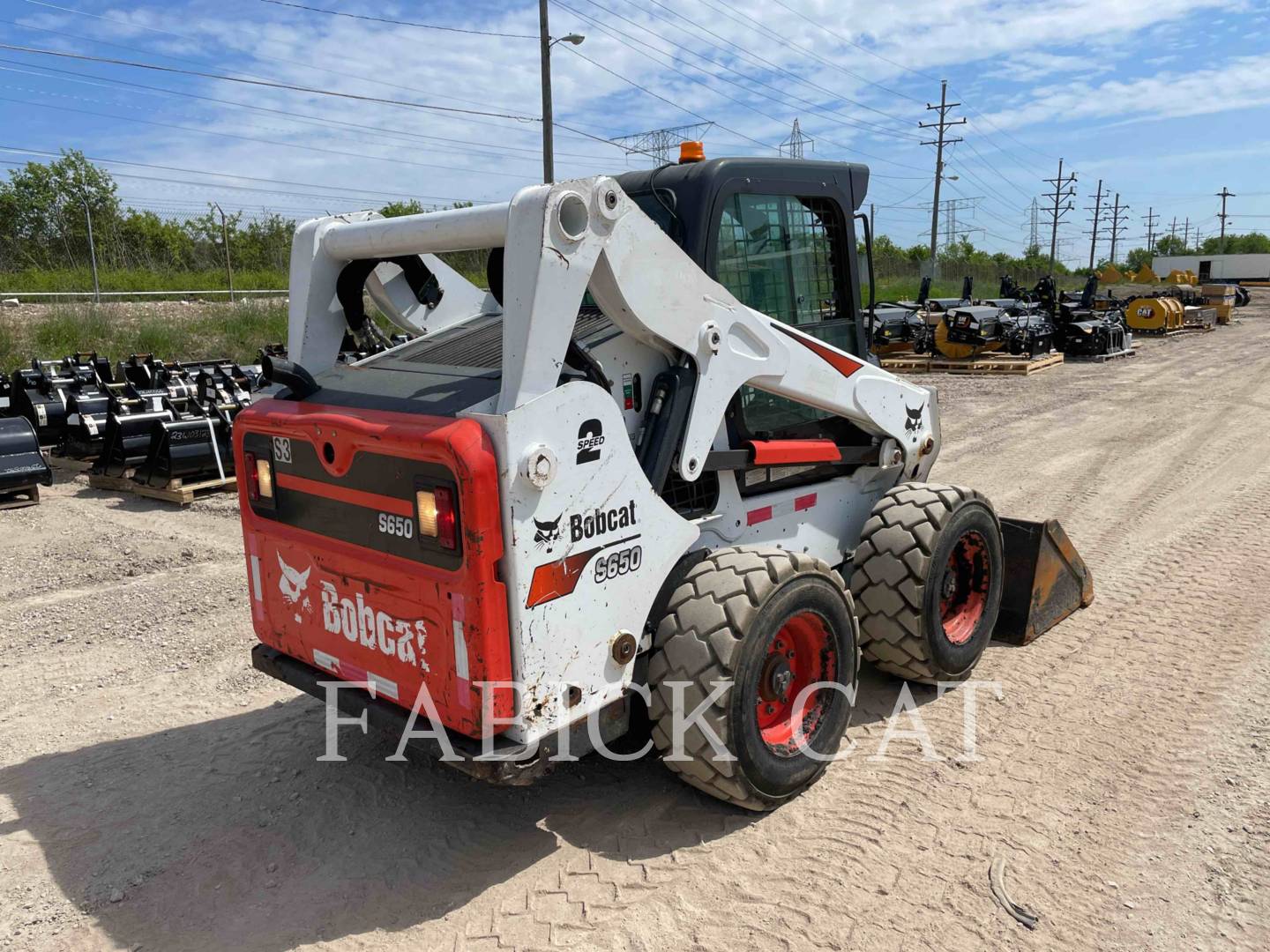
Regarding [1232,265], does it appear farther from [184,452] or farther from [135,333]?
[184,452]

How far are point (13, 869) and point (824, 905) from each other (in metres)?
2.89

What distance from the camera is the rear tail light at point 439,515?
9.32ft

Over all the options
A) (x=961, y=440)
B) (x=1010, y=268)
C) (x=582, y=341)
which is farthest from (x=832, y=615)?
(x=1010, y=268)

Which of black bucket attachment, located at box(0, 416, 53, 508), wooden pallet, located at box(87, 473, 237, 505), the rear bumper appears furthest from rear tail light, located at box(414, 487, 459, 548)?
black bucket attachment, located at box(0, 416, 53, 508)

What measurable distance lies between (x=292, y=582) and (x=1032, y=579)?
3.79 m

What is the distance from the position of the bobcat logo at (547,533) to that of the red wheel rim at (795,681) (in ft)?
3.47

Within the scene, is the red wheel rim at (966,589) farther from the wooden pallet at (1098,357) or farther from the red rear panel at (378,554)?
the wooden pallet at (1098,357)

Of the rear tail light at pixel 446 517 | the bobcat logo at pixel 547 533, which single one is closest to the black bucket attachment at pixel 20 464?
the rear tail light at pixel 446 517

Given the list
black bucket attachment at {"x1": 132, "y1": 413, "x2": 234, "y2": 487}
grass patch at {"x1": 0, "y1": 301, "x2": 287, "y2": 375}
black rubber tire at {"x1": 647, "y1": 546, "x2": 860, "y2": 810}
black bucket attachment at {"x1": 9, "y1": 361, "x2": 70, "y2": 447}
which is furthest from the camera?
grass patch at {"x1": 0, "y1": 301, "x2": 287, "y2": 375}

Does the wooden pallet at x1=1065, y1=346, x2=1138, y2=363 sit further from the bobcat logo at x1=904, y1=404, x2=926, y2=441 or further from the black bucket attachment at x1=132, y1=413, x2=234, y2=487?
the black bucket attachment at x1=132, y1=413, x2=234, y2=487

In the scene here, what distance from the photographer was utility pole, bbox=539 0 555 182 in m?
17.9

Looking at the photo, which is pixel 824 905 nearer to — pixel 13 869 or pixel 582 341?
pixel 582 341

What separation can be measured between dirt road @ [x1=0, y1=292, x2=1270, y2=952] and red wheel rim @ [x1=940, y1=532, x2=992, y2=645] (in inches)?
12.1

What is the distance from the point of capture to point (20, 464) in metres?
8.53
